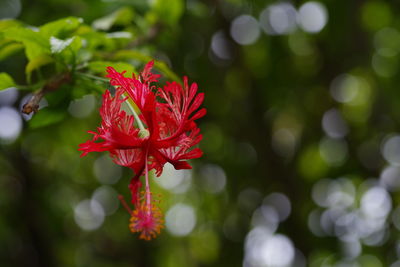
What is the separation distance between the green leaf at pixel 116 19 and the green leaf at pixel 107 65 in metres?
0.40

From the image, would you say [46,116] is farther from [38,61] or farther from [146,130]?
[146,130]

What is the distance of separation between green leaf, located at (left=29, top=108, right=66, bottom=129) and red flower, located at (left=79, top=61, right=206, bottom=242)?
0.90 ft

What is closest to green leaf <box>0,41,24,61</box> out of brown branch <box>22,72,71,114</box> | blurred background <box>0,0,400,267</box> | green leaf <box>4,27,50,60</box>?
green leaf <box>4,27,50,60</box>

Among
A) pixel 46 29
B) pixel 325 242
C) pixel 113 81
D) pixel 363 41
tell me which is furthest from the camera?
pixel 325 242

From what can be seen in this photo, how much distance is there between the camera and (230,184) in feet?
13.1

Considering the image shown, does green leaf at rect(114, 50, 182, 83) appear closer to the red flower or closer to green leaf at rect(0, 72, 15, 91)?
the red flower

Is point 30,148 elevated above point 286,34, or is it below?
below

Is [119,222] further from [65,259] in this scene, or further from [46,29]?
[46,29]

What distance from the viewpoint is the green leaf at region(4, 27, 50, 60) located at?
1.29 metres

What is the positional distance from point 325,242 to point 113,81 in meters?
3.06

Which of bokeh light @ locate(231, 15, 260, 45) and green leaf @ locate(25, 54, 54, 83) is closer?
green leaf @ locate(25, 54, 54, 83)

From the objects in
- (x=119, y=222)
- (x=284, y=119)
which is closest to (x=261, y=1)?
(x=284, y=119)

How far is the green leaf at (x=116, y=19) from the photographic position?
5.86 ft

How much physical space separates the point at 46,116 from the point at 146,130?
420 millimetres
